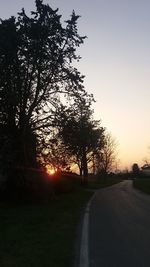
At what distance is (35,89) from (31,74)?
4.09 ft

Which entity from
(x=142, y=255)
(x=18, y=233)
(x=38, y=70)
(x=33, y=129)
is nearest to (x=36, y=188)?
(x=33, y=129)

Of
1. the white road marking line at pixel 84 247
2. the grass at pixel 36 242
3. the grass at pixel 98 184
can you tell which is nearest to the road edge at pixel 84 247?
the white road marking line at pixel 84 247

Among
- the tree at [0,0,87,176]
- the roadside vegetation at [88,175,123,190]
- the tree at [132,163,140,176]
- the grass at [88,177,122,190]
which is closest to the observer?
the tree at [0,0,87,176]

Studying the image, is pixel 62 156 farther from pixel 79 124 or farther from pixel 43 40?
pixel 43 40

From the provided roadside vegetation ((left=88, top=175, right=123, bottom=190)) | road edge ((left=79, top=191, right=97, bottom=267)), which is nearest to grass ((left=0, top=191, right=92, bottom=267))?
road edge ((left=79, top=191, right=97, bottom=267))

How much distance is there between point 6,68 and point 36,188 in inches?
311

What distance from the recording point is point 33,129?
36406 millimetres

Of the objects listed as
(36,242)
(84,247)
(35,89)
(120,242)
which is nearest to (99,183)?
(35,89)

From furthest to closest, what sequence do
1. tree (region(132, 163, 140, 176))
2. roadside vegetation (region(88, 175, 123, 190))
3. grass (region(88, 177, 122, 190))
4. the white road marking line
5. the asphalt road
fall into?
tree (region(132, 163, 140, 176))
roadside vegetation (region(88, 175, 123, 190))
grass (region(88, 177, 122, 190))
the white road marking line
the asphalt road

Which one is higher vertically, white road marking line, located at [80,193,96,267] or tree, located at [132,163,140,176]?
tree, located at [132,163,140,176]

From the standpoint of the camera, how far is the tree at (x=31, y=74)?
3497 cm

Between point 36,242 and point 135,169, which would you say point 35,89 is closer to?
point 36,242

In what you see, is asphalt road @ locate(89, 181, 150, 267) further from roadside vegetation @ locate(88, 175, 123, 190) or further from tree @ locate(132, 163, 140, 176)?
tree @ locate(132, 163, 140, 176)

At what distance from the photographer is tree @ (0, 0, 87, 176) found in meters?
35.0
